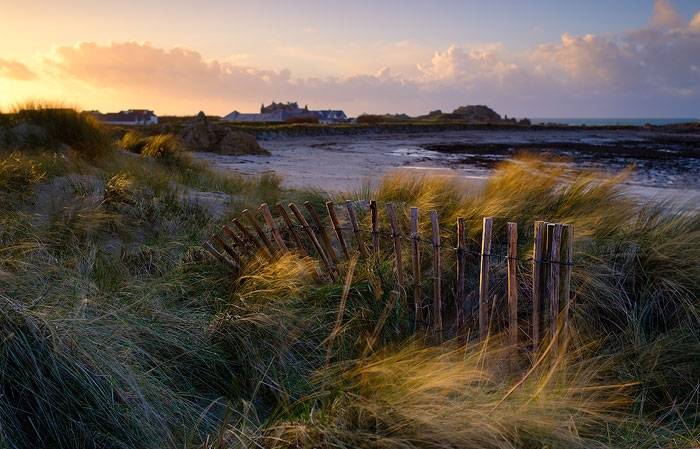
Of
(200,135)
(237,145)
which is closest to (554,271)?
(237,145)

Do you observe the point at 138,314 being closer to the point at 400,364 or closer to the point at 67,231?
the point at 400,364

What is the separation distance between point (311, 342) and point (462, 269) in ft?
3.52

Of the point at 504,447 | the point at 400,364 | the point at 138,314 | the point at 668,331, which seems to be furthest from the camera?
the point at 668,331

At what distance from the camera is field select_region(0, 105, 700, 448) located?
231 cm

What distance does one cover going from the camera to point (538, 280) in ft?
10.2

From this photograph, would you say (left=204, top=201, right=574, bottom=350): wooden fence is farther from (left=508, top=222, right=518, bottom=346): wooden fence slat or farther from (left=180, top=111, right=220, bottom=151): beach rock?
(left=180, top=111, right=220, bottom=151): beach rock

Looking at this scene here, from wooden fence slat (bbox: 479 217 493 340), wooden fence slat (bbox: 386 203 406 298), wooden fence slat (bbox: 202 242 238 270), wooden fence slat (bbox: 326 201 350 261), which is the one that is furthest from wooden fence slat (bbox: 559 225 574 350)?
wooden fence slat (bbox: 202 242 238 270)

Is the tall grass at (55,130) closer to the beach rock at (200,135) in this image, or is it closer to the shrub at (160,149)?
the shrub at (160,149)

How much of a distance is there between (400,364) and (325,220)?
3.02m

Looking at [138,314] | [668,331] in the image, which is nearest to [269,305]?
[138,314]

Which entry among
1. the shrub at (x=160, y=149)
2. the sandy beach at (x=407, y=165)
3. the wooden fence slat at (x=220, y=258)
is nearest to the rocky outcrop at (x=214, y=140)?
the sandy beach at (x=407, y=165)

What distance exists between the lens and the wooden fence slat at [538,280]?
3.05 m

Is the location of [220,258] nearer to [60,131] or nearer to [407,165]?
[60,131]

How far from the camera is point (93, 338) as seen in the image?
2762 mm
